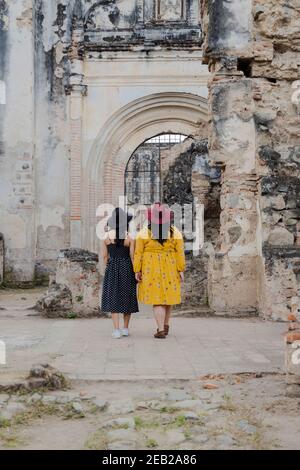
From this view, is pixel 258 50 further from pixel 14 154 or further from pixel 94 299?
pixel 14 154

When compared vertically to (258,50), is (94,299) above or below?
below

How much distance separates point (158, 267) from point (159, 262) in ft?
0.19

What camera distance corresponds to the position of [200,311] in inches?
382

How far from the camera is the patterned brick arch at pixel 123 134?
16.0m

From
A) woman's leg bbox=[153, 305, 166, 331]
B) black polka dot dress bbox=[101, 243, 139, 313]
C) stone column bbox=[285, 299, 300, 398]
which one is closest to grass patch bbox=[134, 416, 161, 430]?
stone column bbox=[285, 299, 300, 398]

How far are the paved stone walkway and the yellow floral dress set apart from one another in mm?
447

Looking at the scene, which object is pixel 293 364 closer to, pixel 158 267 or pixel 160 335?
pixel 160 335

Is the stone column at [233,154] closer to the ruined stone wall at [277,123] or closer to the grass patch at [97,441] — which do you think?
A: the ruined stone wall at [277,123]

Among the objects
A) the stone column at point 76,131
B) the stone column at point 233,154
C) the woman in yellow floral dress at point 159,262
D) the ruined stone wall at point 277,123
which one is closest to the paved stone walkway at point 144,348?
the woman in yellow floral dress at point 159,262

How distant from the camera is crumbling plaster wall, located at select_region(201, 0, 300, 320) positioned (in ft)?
30.6

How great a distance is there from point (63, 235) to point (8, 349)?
9560 mm

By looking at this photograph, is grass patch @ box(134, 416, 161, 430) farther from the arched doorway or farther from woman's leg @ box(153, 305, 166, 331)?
the arched doorway
